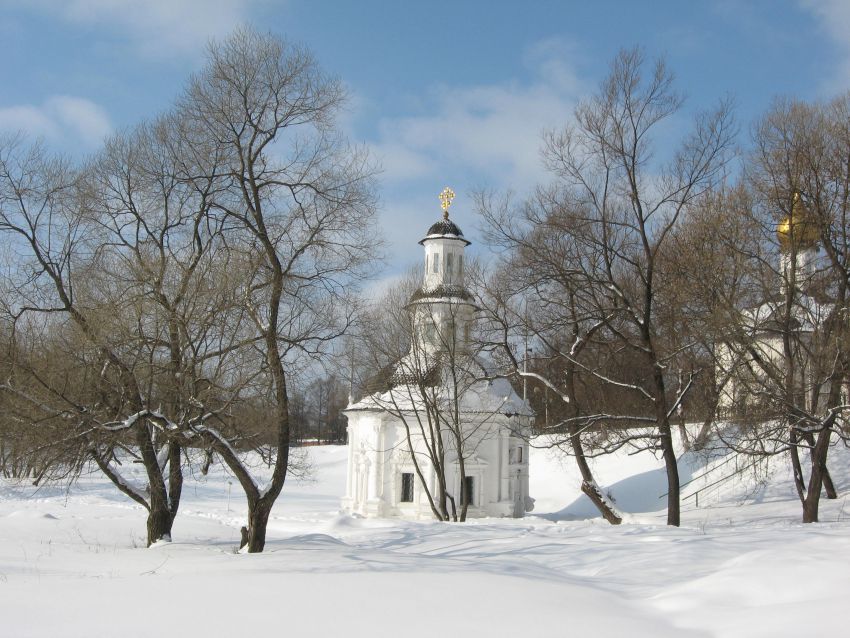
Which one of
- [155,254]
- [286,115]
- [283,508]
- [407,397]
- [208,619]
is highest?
[286,115]

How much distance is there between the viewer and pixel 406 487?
100 ft

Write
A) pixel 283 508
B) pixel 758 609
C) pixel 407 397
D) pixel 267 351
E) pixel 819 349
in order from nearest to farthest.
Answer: pixel 758 609, pixel 267 351, pixel 819 349, pixel 407 397, pixel 283 508

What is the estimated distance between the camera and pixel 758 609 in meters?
7.09

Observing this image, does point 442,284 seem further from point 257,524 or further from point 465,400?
point 257,524

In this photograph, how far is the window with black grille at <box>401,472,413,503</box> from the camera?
30.4 meters

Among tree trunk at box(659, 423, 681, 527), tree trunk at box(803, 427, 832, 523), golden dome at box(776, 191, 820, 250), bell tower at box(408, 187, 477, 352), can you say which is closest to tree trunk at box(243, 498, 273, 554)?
tree trunk at box(659, 423, 681, 527)

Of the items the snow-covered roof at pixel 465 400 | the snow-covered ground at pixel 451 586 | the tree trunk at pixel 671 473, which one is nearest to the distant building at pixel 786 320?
the tree trunk at pixel 671 473

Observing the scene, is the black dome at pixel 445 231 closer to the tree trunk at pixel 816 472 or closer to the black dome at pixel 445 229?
the black dome at pixel 445 229

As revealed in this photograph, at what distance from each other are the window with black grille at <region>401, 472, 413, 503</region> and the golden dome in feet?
56.8

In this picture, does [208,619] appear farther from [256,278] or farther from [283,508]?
[283,508]

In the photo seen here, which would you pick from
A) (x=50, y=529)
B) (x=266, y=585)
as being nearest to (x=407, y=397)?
(x=50, y=529)

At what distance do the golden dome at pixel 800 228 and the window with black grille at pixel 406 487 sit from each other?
17.3 meters

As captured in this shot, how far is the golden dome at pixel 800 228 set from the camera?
1688 cm

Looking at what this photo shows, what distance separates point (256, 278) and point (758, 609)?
10269mm
